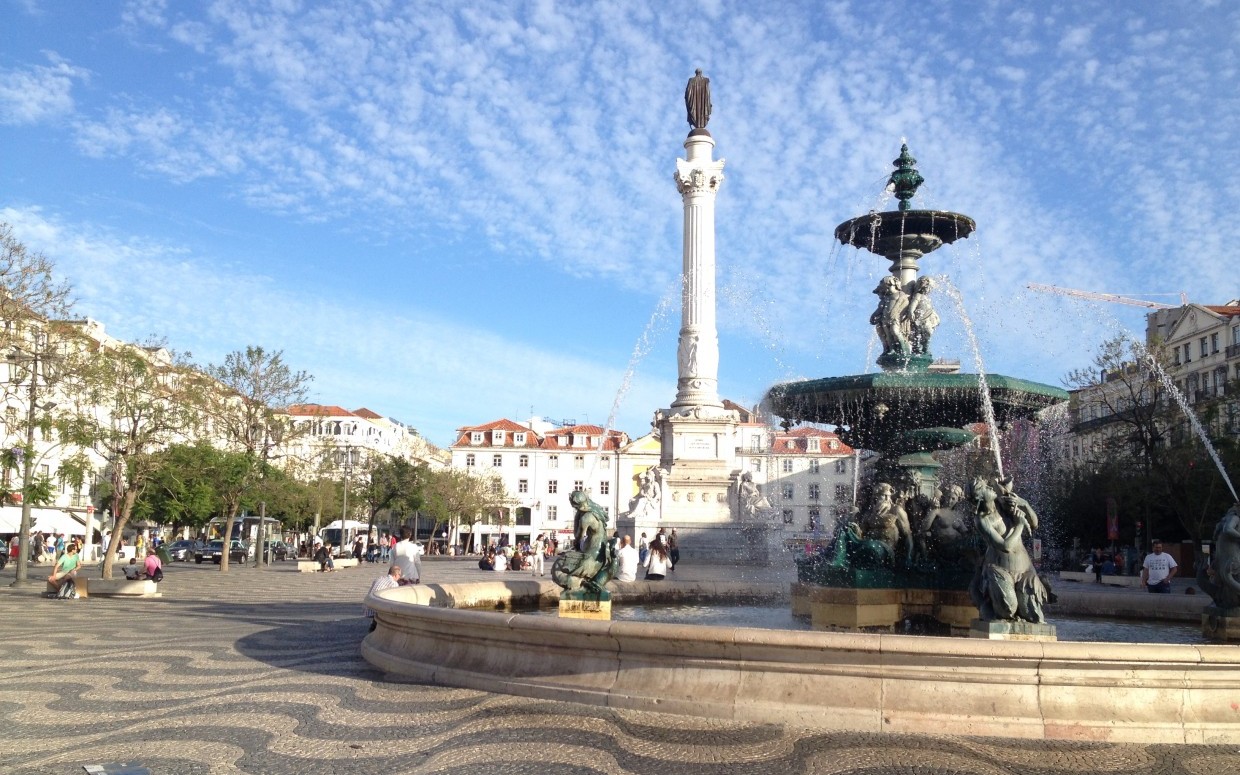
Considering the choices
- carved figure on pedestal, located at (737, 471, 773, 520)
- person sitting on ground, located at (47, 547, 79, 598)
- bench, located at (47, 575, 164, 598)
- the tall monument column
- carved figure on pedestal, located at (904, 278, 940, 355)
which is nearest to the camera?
carved figure on pedestal, located at (904, 278, 940, 355)

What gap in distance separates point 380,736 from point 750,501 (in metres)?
32.5

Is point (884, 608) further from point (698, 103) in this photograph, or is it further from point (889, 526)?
point (698, 103)

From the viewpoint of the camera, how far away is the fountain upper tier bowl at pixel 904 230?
11.7 m

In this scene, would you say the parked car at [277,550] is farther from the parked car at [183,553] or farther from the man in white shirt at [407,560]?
the man in white shirt at [407,560]

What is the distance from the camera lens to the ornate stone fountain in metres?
10.2

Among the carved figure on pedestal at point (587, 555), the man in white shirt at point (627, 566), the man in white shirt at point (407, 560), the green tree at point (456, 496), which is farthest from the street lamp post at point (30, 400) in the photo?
the green tree at point (456, 496)

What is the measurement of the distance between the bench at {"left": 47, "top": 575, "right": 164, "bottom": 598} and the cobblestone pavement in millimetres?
9903

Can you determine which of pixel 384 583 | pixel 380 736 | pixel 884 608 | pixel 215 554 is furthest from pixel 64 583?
pixel 215 554

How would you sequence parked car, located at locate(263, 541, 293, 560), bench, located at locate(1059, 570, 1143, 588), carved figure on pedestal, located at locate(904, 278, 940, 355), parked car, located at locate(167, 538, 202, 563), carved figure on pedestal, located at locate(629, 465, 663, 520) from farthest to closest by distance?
1. parked car, located at locate(167, 538, 202, 563)
2. parked car, located at locate(263, 541, 293, 560)
3. carved figure on pedestal, located at locate(629, 465, 663, 520)
4. bench, located at locate(1059, 570, 1143, 588)
5. carved figure on pedestal, located at locate(904, 278, 940, 355)

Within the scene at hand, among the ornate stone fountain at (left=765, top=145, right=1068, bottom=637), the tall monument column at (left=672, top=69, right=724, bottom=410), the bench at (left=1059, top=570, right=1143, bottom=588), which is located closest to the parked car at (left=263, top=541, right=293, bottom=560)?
the tall monument column at (left=672, top=69, right=724, bottom=410)

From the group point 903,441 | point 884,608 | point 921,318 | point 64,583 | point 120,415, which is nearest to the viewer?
point 884,608

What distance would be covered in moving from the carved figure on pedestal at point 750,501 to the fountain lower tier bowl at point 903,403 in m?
26.2

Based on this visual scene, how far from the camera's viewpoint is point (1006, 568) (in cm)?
743

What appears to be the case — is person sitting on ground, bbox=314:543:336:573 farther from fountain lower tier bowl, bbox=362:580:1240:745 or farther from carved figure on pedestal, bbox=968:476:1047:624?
carved figure on pedestal, bbox=968:476:1047:624
